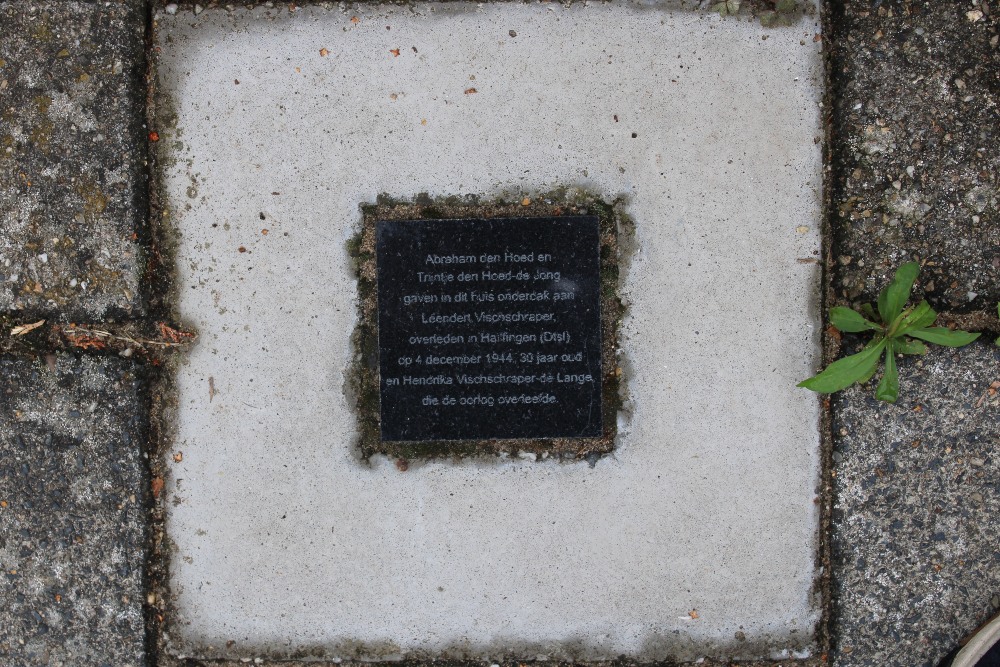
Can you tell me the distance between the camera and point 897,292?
167 centimetres

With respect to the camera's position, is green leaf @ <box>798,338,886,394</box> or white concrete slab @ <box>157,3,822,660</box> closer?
green leaf @ <box>798,338,886,394</box>

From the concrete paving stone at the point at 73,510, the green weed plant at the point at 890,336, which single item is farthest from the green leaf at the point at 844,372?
the concrete paving stone at the point at 73,510

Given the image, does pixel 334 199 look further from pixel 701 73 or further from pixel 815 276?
pixel 815 276

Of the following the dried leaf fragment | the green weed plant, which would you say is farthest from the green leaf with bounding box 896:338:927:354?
the dried leaf fragment

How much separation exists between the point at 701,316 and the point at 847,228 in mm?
504

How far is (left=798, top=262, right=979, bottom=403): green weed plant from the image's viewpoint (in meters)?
1.67

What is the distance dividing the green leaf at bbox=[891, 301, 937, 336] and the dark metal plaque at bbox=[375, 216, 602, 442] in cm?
82

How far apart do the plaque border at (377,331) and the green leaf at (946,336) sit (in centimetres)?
83

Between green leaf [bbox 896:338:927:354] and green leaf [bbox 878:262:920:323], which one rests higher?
green leaf [bbox 878:262:920:323]

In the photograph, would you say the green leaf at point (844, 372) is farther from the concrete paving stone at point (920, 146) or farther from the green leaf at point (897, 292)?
the concrete paving stone at point (920, 146)

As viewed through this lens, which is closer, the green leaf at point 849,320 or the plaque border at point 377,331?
the green leaf at point 849,320

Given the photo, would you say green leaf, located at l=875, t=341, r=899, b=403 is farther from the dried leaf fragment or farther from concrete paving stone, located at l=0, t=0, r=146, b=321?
the dried leaf fragment

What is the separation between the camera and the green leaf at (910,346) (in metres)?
1.74

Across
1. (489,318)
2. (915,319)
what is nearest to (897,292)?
(915,319)
